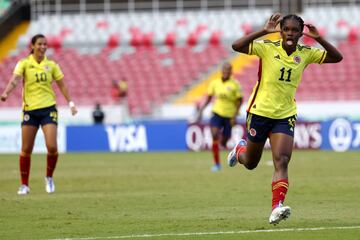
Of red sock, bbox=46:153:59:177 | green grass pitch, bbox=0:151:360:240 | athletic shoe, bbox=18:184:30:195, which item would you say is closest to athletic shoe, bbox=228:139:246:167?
green grass pitch, bbox=0:151:360:240

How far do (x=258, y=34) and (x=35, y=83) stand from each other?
20.5 ft

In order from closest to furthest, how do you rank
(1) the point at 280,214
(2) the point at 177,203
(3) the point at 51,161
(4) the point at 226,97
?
(1) the point at 280,214
(2) the point at 177,203
(3) the point at 51,161
(4) the point at 226,97

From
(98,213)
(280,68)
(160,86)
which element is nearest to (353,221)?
(280,68)

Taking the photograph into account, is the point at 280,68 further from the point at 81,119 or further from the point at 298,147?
the point at 81,119

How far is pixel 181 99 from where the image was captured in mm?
41219

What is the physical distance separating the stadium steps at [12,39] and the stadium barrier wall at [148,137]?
13.0 m

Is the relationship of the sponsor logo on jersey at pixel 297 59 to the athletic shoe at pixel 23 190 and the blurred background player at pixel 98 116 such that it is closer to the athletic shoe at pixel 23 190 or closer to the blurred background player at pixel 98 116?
the athletic shoe at pixel 23 190

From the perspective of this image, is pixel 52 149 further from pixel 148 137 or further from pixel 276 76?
pixel 148 137

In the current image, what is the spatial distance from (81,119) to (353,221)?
2735 centimetres

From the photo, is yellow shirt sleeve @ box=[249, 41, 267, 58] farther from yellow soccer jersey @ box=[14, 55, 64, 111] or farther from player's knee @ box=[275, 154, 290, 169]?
yellow soccer jersey @ box=[14, 55, 64, 111]

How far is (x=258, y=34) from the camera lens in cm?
1136

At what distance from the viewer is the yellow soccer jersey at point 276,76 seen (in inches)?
464

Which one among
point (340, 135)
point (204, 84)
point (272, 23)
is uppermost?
point (204, 84)

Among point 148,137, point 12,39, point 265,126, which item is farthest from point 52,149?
point 12,39
